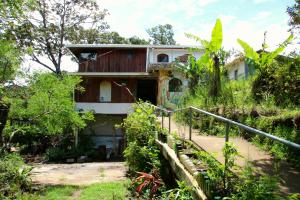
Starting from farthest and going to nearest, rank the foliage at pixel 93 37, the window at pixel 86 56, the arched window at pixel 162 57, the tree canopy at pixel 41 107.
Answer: the foliage at pixel 93 37 < the arched window at pixel 162 57 < the window at pixel 86 56 < the tree canopy at pixel 41 107

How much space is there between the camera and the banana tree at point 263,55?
39.4ft

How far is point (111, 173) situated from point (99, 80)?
49.3 ft

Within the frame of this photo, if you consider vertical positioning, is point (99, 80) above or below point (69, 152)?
above

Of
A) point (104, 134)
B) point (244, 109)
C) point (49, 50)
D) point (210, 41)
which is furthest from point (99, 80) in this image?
point (244, 109)

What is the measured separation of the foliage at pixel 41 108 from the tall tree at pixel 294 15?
8.92 m

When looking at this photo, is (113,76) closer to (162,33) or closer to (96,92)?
(96,92)

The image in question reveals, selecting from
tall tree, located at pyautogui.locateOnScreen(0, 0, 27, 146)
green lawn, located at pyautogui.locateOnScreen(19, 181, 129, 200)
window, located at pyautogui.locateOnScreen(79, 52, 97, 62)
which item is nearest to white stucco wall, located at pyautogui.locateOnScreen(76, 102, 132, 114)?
window, located at pyautogui.locateOnScreen(79, 52, 97, 62)

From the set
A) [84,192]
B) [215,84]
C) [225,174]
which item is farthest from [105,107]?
[225,174]

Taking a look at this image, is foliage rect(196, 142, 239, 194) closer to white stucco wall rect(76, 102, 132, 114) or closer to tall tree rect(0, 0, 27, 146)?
tall tree rect(0, 0, 27, 146)

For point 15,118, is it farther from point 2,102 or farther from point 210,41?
point 210,41

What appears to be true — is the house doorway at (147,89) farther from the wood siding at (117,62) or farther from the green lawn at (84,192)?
the green lawn at (84,192)

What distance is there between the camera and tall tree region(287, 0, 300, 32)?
10.8 metres

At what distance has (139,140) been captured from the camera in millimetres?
12336

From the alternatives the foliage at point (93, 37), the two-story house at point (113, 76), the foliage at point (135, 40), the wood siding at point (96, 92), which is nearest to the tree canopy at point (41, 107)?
the two-story house at point (113, 76)
